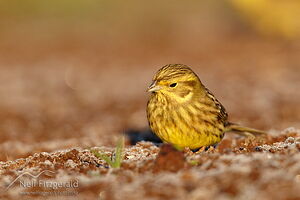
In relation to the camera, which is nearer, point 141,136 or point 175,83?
point 175,83

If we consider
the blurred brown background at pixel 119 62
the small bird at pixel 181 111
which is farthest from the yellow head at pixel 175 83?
the blurred brown background at pixel 119 62

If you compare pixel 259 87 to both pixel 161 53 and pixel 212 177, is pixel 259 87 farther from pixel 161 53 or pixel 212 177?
pixel 212 177

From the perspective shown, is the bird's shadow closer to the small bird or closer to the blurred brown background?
the blurred brown background

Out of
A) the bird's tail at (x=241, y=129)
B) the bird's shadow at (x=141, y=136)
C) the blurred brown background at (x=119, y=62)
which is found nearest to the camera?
the bird's tail at (x=241, y=129)

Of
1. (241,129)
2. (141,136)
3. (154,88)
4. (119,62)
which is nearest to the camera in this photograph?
(154,88)

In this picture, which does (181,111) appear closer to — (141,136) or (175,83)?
(175,83)

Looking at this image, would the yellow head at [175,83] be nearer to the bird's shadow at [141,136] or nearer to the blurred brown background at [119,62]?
the bird's shadow at [141,136]

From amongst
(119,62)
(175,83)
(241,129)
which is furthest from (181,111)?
(119,62)

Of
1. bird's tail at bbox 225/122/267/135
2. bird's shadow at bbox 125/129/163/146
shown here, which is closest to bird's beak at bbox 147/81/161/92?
bird's tail at bbox 225/122/267/135
